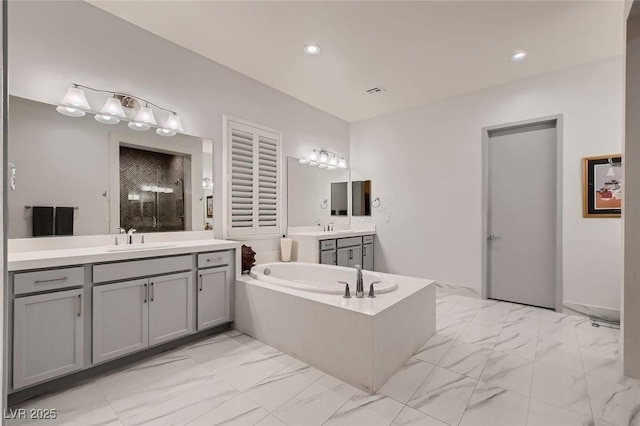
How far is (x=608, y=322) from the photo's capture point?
301cm

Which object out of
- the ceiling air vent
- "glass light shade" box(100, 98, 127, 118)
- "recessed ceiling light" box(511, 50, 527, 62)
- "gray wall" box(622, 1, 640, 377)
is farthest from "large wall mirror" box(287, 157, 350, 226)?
"gray wall" box(622, 1, 640, 377)

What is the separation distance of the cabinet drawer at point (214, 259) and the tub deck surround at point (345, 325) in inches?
11.1

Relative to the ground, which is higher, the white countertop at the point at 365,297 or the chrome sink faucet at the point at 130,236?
the chrome sink faucet at the point at 130,236

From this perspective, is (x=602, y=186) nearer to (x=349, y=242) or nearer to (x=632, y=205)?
(x=632, y=205)

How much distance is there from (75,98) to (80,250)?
1179mm

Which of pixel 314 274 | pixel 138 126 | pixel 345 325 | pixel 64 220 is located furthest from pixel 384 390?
pixel 138 126

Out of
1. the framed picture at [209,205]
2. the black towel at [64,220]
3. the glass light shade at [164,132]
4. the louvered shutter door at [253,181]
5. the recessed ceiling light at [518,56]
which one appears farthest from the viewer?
the louvered shutter door at [253,181]

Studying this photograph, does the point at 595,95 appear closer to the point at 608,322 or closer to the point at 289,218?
the point at 608,322

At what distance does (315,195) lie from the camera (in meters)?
4.49

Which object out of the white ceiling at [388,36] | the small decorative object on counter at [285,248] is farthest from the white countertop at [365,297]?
the white ceiling at [388,36]

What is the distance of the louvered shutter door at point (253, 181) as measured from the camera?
3.34m

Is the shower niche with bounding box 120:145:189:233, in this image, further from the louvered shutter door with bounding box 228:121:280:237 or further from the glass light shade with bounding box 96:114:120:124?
the louvered shutter door with bounding box 228:121:280:237

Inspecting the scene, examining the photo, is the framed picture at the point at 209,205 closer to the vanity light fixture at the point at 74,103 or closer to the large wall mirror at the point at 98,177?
the large wall mirror at the point at 98,177

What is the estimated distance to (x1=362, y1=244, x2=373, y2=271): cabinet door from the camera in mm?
4605
